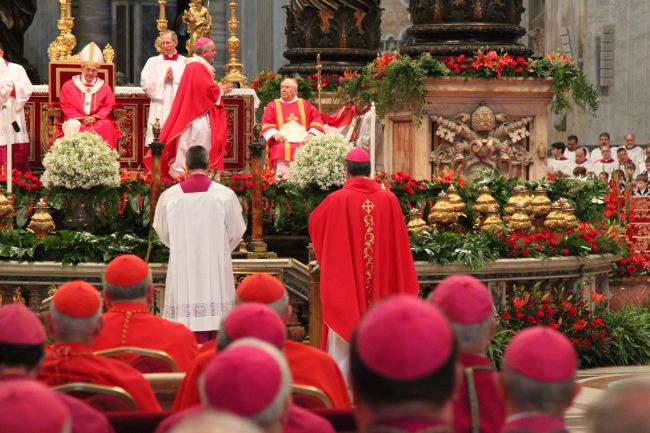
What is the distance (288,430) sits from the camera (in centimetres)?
408

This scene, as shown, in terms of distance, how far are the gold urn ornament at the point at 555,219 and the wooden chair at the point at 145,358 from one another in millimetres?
6773

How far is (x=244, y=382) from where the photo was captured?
3.43m

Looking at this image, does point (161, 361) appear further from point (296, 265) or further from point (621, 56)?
point (621, 56)

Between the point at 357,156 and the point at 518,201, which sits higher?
the point at 357,156

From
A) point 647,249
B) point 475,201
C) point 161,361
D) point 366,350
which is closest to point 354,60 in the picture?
point 647,249

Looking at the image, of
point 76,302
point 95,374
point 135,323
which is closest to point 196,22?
point 135,323

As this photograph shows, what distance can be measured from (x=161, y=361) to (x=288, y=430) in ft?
7.42

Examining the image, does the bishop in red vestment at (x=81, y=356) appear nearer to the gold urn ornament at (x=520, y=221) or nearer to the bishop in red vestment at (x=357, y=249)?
the bishop in red vestment at (x=357, y=249)

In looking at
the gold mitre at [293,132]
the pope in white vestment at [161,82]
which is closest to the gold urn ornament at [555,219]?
the gold mitre at [293,132]

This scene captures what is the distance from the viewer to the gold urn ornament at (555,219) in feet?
41.2

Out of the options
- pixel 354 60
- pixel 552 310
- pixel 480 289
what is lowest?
pixel 552 310

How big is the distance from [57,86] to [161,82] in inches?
58.5

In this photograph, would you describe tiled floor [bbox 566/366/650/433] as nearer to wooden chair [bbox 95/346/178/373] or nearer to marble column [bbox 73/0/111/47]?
wooden chair [bbox 95/346/178/373]

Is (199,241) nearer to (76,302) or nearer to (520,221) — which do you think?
(520,221)
